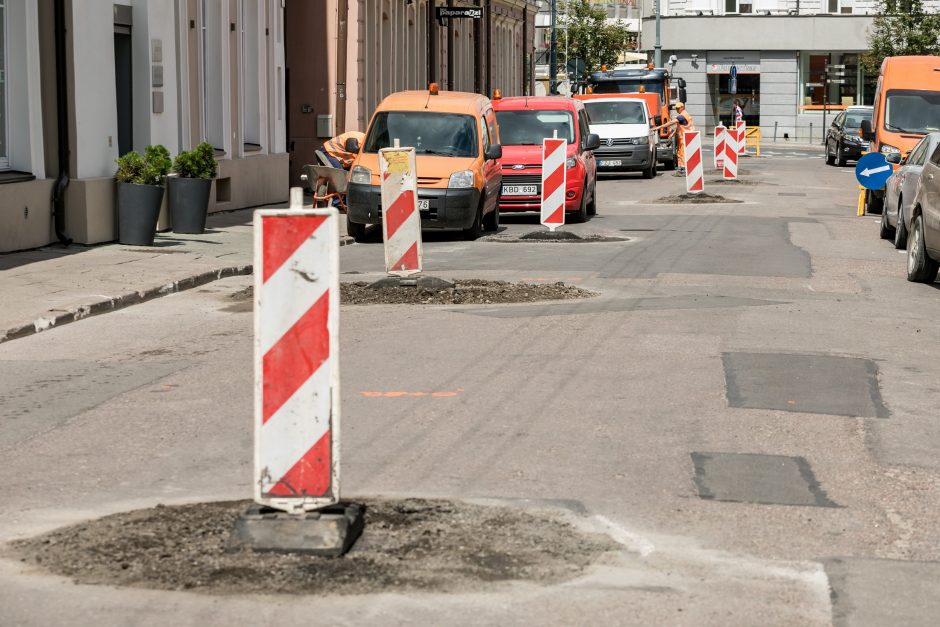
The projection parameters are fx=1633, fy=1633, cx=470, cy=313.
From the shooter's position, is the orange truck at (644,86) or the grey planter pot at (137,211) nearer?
the grey planter pot at (137,211)

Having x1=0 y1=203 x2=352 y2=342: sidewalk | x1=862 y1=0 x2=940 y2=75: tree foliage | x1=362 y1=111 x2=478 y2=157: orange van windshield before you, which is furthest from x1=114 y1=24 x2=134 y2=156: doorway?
x1=862 y1=0 x2=940 y2=75: tree foliage

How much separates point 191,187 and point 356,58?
15152 millimetres

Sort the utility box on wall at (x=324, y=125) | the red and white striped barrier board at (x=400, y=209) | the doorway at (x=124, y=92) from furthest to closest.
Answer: the utility box on wall at (x=324, y=125) → the doorway at (x=124, y=92) → the red and white striped barrier board at (x=400, y=209)

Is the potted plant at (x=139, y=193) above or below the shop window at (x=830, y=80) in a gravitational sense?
below

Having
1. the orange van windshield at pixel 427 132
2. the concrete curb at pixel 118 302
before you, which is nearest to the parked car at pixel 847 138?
the orange van windshield at pixel 427 132

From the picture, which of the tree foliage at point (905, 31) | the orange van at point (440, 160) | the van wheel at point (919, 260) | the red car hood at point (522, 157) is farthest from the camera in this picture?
the tree foliage at point (905, 31)

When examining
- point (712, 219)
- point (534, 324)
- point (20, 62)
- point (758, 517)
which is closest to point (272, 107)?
point (712, 219)

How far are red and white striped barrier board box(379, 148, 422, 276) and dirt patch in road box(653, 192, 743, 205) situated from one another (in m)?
16.1

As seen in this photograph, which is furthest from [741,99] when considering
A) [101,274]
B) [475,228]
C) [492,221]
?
[101,274]

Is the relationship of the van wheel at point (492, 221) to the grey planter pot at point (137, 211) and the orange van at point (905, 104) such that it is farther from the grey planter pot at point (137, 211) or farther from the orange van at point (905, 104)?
the orange van at point (905, 104)

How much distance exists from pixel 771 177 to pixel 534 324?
29.6 metres

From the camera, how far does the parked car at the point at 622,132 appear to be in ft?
130

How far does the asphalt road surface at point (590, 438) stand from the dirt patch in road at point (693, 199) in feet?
47.0

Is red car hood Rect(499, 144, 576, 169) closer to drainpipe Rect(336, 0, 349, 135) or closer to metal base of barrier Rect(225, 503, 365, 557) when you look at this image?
drainpipe Rect(336, 0, 349, 135)
